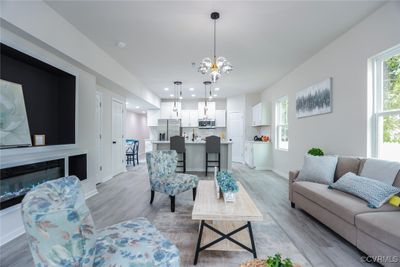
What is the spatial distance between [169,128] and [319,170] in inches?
250

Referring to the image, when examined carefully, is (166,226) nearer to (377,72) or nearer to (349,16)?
(377,72)

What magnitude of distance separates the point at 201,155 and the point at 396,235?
4.92m

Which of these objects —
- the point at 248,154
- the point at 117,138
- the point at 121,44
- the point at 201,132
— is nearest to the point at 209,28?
the point at 121,44

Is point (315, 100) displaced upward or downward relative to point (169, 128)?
upward

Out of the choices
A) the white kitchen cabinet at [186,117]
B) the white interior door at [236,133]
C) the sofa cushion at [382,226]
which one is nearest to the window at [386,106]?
the sofa cushion at [382,226]

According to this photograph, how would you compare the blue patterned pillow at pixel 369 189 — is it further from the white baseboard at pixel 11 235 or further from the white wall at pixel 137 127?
the white wall at pixel 137 127

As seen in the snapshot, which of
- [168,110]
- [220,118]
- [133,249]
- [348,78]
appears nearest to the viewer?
[133,249]

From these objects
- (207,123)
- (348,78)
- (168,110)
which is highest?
(168,110)

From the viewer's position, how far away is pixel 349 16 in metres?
2.72

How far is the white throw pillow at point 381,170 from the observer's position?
2143 millimetres

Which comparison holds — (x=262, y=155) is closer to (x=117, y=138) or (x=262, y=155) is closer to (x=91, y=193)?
(x=117, y=138)

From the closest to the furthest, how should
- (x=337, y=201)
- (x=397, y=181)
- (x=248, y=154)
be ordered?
(x=397, y=181) → (x=337, y=201) → (x=248, y=154)

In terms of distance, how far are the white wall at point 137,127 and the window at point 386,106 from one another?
30.4ft

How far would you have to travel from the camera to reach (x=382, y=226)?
5.51ft
